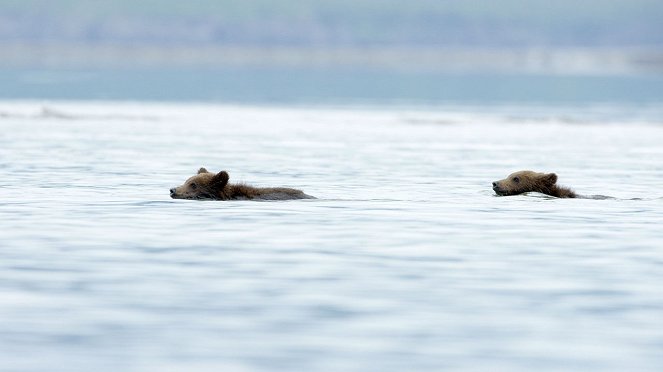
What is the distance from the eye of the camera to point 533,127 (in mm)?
49594

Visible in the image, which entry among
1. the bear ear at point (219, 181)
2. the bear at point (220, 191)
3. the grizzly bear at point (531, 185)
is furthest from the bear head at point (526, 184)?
the bear ear at point (219, 181)

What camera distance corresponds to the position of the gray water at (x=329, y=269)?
37.4 feet

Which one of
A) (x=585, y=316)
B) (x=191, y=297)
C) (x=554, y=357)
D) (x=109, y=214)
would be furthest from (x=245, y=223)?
(x=554, y=357)

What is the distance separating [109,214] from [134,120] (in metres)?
30.2

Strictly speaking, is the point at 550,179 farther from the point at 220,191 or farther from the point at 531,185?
the point at 220,191

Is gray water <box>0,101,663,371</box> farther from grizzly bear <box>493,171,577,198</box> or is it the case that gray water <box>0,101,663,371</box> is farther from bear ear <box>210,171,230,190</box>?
bear ear <box>210,171,230,190</box>

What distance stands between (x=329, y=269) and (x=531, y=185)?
816 cm

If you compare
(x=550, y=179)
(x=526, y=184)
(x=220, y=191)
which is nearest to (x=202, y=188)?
(x=220, y=191)

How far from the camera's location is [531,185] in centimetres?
2280

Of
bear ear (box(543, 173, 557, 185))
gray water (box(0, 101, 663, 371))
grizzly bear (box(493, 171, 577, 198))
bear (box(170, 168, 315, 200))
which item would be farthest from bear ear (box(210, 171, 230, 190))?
bear ear (box(543, 173, 557, 185))

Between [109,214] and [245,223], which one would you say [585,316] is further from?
[109,214]

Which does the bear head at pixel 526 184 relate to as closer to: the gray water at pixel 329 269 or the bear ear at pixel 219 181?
the gray water at pixel 329 269

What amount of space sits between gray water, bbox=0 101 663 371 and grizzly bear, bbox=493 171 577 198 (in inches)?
7.4

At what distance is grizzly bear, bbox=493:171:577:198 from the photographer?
22.6 metres
